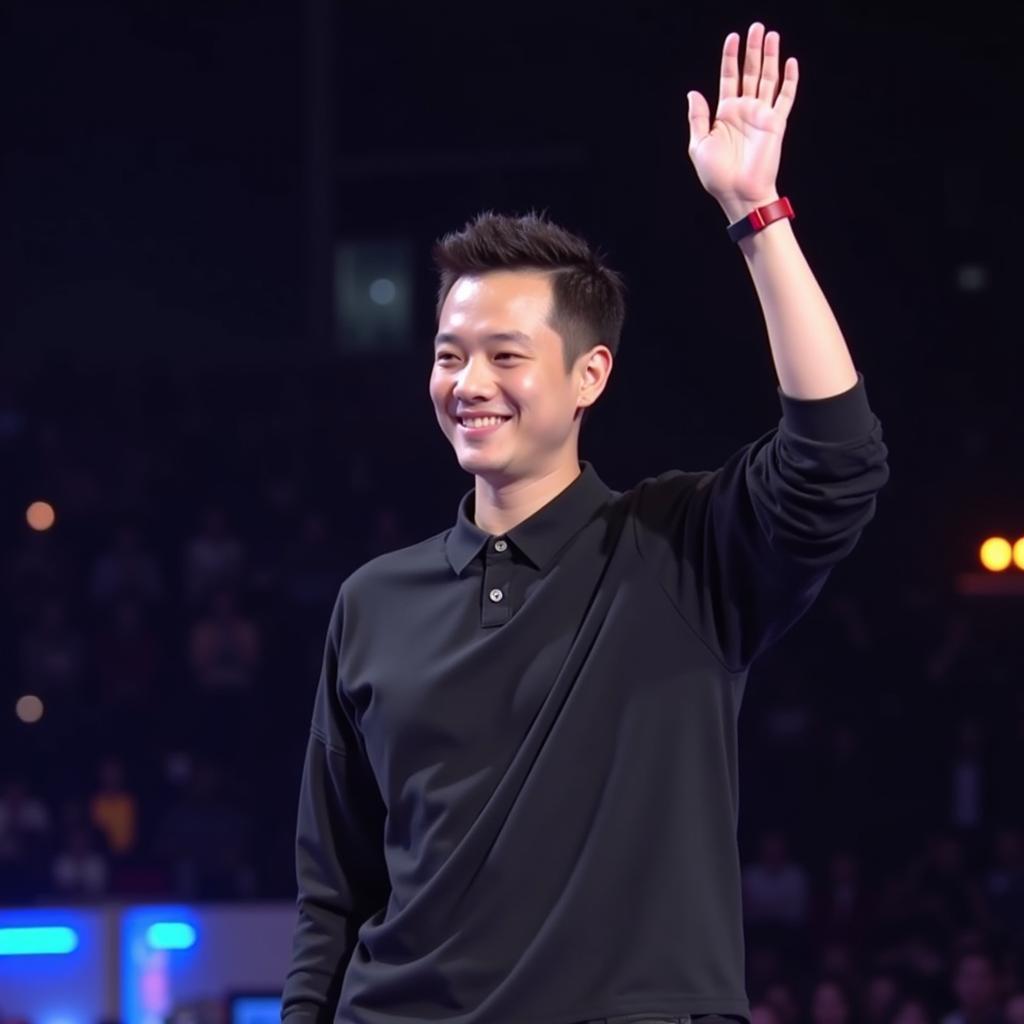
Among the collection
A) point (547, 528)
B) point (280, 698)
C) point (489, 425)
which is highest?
point (489, 425)

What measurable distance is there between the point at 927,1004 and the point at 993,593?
8.26ft

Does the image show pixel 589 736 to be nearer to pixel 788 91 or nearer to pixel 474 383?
pixel 474 383

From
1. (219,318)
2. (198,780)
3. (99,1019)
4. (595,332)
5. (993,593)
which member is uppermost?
(219,318)

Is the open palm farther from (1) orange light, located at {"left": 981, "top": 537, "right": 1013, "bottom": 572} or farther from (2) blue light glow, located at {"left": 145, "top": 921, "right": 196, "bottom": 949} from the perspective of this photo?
(1) orange light, located at {"left": 981, "top": 537, "right": 1013, "bottom": 572}

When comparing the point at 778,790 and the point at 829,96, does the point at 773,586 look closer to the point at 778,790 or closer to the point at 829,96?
the point at 778,790

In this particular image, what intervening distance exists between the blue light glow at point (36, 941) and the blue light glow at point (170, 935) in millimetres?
287

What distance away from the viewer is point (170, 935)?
6.02 m

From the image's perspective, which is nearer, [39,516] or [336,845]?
[336,845]

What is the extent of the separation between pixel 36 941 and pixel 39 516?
3837 mm

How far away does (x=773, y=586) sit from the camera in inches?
71.8

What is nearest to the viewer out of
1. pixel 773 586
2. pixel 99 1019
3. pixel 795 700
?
pixel 773 586

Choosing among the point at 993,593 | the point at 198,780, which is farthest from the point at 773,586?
the point at 993,593

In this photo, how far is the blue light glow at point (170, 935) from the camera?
6008 mm

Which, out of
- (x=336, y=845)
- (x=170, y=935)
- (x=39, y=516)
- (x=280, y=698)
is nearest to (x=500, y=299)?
(x=336, y=845)
